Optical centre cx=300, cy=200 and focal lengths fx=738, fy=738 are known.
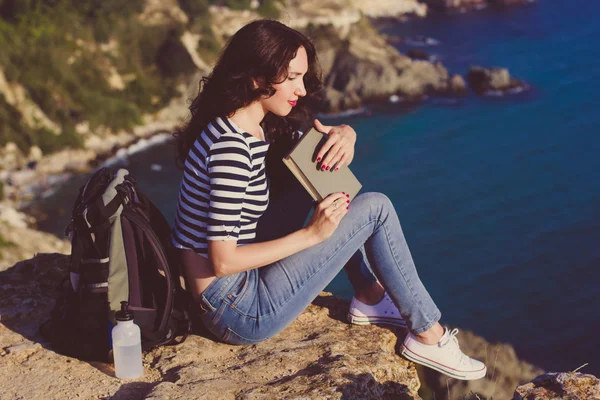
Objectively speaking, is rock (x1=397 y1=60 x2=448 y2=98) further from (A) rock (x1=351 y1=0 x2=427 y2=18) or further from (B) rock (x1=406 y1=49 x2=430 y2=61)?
(A) rock (x1=351 y1=0 x2=427 y2=18)

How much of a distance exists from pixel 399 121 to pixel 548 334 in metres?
22.0

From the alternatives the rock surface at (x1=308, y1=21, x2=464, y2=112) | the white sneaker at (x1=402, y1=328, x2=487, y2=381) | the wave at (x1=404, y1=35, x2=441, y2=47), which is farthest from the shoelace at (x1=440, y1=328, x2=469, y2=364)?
the wave at (x1=404, y1=35, x2=441, y2=47)

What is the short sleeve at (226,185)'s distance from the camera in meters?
4.14

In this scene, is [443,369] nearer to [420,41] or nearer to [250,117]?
[250,117]

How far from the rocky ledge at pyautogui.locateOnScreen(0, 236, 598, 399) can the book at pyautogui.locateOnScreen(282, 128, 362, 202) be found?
1.07 m

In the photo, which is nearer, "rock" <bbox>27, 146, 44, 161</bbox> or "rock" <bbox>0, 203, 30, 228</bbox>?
"rock" <bbox>0, 203, 30, 228</bbox>

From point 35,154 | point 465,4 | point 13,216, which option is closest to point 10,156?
point 35,154

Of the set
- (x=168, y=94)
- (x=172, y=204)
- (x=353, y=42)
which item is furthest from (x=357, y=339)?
(x=353, y=42)

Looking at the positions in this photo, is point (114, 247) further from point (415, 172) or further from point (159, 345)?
point (415, 172)

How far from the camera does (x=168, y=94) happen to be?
45094 mm

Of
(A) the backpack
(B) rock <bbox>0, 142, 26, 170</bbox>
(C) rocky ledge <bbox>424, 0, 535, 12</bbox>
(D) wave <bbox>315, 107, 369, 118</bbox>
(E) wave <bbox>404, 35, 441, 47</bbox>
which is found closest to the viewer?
(A) the backpack

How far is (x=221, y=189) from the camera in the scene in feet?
13.6

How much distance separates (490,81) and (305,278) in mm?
49895

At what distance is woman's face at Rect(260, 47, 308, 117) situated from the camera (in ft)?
14.6
